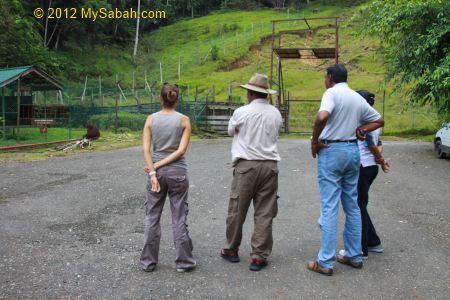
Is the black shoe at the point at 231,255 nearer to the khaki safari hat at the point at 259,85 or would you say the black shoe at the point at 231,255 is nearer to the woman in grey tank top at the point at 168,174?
the woman in grey tank top at the point at 168,174

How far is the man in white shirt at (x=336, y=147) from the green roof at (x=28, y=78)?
48.3 ft

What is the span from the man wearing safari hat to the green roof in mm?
14171

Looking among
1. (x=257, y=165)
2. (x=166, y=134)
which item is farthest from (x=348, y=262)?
(x=166, y=134)

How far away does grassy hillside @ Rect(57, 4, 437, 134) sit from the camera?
113ft

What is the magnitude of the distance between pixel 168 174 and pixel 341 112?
5.82 ft

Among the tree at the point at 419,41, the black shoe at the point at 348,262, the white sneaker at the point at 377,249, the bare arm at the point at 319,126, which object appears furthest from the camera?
the tree at the point at 419,41

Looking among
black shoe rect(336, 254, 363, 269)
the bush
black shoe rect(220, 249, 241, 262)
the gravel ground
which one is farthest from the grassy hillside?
black shoe rect(220, 249, 241, 262)

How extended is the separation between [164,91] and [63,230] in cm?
272

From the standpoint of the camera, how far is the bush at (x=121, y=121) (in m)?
22.8

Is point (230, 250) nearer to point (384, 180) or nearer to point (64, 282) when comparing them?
point (64, 282)

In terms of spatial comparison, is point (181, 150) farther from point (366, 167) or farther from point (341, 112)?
point (366, 167)

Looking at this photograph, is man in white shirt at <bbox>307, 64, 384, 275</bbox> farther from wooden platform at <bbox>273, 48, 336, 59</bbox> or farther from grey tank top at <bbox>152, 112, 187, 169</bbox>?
wooden platform at <bbox>273, 48, 336, 59</bbox>

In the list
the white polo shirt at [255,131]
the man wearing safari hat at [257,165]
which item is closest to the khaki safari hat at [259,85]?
the man wearing safari hat at [257,165]

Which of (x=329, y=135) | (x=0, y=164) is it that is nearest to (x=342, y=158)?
(x=329, y=135)
